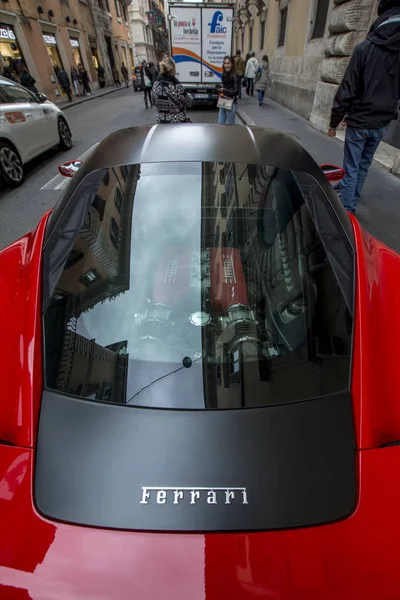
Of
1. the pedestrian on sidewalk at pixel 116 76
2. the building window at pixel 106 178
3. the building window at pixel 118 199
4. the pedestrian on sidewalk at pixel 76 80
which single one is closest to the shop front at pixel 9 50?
the pedestrian on sidewalk at pixel 76 80

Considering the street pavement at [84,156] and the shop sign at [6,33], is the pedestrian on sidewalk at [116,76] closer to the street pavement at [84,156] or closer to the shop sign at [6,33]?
the shop sign at [6,33]

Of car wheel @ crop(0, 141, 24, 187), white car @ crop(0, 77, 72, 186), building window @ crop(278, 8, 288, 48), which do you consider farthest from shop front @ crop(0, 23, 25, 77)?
car wheel @ crop(0, 141, 24, 187)

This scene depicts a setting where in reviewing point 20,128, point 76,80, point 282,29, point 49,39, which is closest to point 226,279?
point 20,128

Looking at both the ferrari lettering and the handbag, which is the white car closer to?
the handbag

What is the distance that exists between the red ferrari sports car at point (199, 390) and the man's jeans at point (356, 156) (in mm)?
2451

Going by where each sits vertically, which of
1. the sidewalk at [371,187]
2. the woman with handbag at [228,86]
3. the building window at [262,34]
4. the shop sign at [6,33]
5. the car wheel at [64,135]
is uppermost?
the shop sign at [6,33]

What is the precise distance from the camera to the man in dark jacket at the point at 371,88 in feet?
10.3

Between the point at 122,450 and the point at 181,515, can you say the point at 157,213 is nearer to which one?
the point at 122,450

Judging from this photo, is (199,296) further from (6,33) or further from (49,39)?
(49,39)

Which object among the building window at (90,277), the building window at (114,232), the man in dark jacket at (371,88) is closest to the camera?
the building window at (90,277)

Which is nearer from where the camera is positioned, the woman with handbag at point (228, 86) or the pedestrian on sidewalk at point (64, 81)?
the woman with handbag at point (228, 86)

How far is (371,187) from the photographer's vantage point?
4781 millimetres

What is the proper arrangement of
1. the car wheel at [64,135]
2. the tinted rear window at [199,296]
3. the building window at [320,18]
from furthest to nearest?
the building window at [320,18]
the car wheel at [64,135]
the tinted rear window at [199,296]

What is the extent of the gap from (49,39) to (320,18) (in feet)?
58.1
